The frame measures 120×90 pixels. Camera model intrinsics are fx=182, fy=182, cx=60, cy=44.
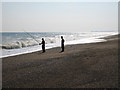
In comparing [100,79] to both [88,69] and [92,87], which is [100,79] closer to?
[92,87]

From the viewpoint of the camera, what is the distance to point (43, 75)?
959 cm

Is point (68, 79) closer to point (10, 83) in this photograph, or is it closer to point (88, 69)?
point (88, 69)

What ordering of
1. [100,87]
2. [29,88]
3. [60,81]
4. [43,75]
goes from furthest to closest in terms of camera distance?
[43,75]
[60,81]
[29,88]
[100,87]

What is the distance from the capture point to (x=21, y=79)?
9.18 m

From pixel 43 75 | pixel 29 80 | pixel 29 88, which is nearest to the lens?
pixel 29 88

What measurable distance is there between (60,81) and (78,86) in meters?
1.11

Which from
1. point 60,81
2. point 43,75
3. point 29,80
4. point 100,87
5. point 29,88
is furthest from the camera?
point 43,75

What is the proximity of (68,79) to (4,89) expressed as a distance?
2887mm

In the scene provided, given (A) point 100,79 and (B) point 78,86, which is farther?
(A) point 100,79

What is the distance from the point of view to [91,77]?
852 centimetres

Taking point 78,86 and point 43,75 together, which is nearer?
point 78,86

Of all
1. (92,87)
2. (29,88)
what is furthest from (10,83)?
(92,87)

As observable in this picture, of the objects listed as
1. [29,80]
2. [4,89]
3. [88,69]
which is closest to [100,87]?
[88,69]

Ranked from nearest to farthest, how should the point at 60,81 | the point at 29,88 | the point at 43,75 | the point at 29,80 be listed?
the point at 29,88 → the point at 60,81 → the point at 29,80 → the point at 43,75
